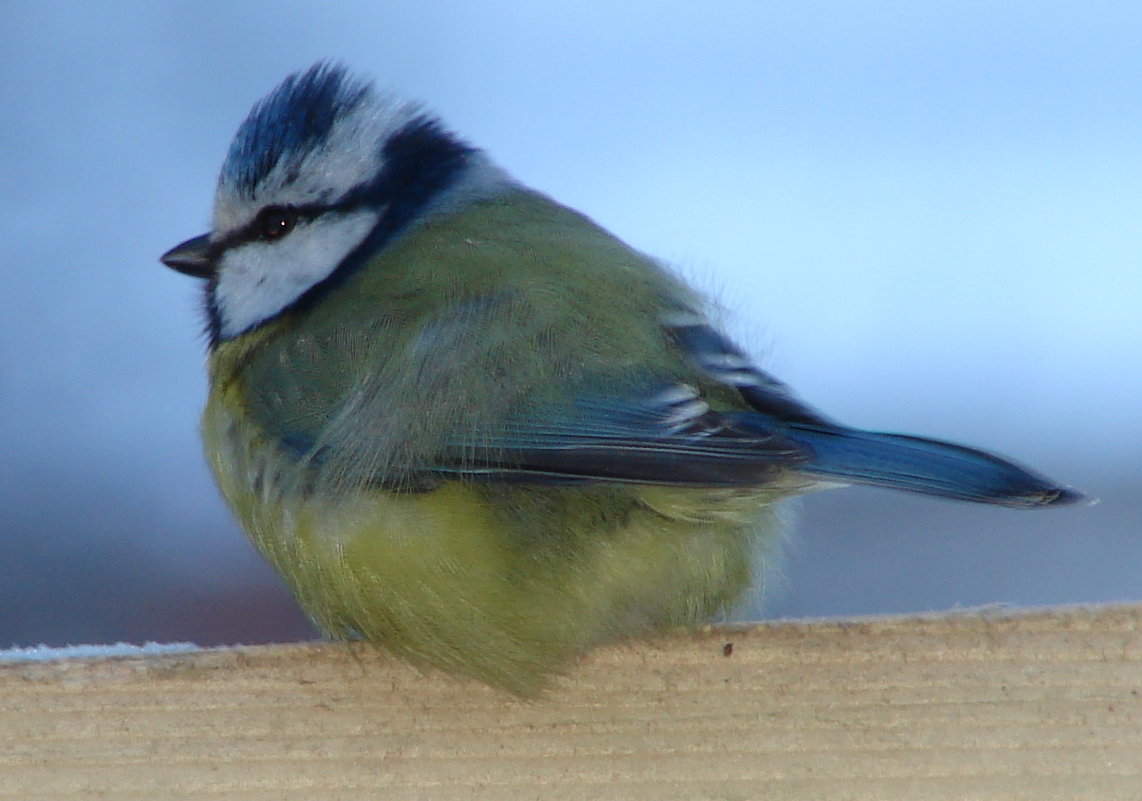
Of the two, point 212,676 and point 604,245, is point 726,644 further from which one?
point 604,245

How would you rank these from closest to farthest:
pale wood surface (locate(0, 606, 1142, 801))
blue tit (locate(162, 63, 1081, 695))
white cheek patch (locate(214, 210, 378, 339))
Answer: pale wood surface (locate(0, 606, 1142, 801)), blue tit (locate(162, 63, 1081, 695)), white cheek patch (locate(214, 210, 378, 339))

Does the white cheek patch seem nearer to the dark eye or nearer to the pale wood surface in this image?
the dark eye

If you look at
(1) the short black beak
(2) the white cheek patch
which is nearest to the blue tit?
(2) the white cheek patch

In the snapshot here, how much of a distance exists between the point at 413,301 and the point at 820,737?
564mm

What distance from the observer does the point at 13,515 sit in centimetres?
271

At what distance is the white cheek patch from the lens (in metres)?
1.55

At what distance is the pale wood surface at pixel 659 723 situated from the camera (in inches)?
38.8

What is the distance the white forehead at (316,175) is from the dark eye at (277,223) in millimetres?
10

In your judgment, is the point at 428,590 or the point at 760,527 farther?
the point at 760,527

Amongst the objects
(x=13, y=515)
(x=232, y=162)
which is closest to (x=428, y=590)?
(x=232, y=162)

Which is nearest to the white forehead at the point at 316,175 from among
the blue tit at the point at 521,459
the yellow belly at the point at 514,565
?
the blue tit at the point at 521,459

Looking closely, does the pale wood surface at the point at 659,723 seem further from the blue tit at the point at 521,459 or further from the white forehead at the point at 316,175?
the white forehead at the point at 316,175

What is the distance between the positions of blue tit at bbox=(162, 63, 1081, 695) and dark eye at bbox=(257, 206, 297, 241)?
0.64 ft

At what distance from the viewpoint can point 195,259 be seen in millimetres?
1628
